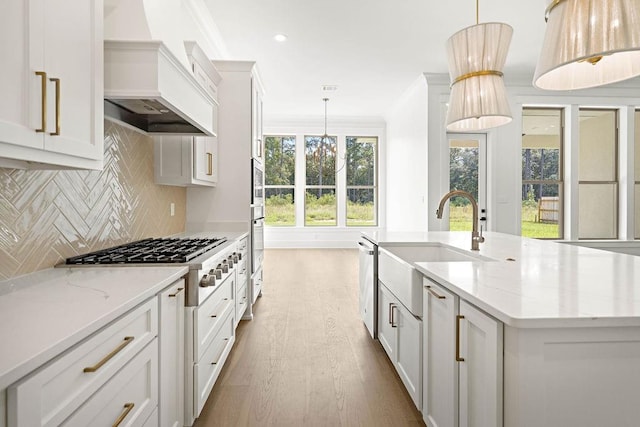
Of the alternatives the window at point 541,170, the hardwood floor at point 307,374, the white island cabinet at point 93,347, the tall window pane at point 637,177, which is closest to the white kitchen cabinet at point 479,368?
the hardwood floor at point 307,374

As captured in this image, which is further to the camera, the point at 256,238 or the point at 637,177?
the point at 637,177

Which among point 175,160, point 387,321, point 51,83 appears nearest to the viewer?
point 51,83

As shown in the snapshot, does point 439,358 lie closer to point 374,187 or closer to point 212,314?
point 212,314

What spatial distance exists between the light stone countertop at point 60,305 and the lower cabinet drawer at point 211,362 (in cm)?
58

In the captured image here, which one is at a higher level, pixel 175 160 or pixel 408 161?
pixel 408 161

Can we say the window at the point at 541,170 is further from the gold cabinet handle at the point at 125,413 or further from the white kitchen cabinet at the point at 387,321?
the gold cabinet handle at the point at 125,413

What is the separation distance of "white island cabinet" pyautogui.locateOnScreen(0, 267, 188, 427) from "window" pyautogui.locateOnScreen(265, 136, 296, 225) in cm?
687

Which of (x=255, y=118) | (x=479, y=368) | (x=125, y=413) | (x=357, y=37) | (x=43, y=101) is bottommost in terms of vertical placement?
(x=125, y=413)

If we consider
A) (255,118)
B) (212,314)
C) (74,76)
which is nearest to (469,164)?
(255,118)

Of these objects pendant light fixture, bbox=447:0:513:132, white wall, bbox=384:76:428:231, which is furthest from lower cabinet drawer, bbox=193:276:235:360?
white wall, bbox=384:76:428:231

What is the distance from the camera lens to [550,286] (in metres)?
1.30

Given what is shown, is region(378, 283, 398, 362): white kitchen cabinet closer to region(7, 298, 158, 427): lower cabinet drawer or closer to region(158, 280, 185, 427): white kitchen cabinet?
region(158, 280, 185, 427): white kitchen cabinet

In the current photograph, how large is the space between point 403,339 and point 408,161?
16.1ft

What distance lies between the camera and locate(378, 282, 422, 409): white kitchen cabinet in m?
1.87
